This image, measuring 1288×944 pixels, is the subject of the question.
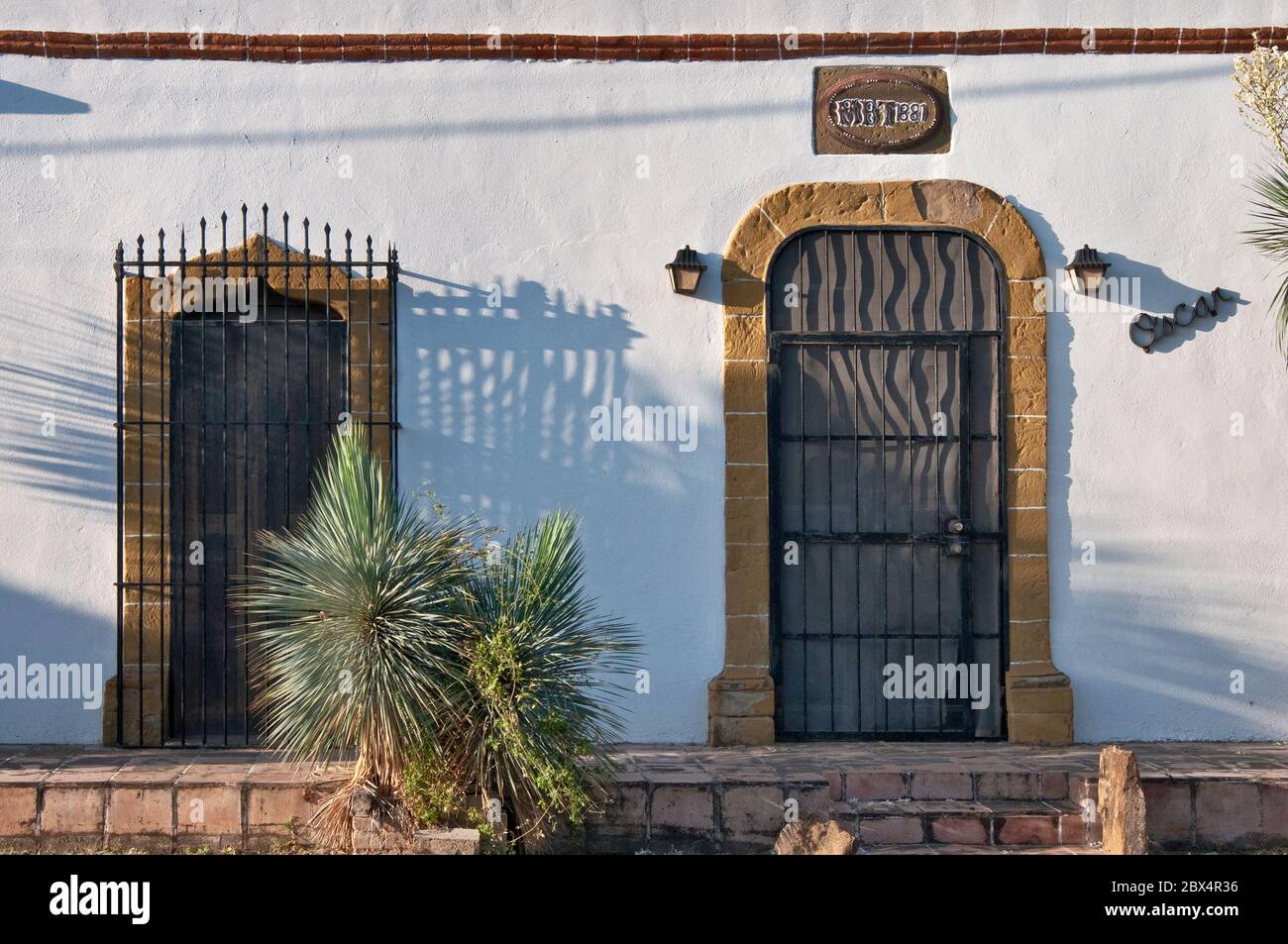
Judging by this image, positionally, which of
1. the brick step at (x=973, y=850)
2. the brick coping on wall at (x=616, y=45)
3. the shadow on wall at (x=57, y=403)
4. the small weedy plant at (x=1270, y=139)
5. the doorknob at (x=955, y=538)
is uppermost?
the brick coping on wall at (x=616, y=45)

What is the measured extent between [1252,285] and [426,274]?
13.4ft

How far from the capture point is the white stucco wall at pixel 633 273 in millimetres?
6660

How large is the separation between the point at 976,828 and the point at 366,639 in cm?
263

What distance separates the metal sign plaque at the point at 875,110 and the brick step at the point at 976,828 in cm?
322

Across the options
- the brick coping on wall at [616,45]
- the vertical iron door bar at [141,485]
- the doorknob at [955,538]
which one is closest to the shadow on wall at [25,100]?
the brick coping on wall at [616,45]

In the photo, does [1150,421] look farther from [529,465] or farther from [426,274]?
[426,274]

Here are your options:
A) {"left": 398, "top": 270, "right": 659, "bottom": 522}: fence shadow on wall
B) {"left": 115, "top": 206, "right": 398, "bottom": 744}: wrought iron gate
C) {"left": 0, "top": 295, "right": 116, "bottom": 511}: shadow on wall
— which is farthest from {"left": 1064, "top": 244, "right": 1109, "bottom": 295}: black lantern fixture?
{"left": 0, "top": 295, "right": 116, "bottom": 511}: shadow on wall

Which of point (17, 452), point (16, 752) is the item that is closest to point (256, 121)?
point (17, 452)

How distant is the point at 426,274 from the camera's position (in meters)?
6.73

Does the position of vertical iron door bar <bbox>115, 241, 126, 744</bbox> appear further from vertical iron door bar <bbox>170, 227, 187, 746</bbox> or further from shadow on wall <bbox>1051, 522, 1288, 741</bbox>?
shadow on wall <bbox>1051, 522, 1288, 741</bbox>

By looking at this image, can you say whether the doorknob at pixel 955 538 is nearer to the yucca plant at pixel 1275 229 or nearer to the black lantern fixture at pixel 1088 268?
the black lantern fixture at pixel 1088 268

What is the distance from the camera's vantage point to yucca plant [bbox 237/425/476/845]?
5000mm

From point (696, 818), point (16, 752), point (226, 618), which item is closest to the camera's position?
point (696, 818)

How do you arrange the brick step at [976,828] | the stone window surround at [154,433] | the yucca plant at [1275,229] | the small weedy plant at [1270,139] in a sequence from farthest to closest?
the stone window surround at [154,433] < the yucca plant at [1275,229] < the small weedy plant at [1270,139] < the brick step at [976,828]
